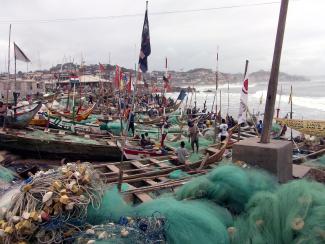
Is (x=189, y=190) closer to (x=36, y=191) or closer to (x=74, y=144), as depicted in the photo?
(x=36, y=191)

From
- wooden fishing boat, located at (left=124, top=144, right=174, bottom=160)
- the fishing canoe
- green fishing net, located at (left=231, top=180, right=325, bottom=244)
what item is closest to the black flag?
green fishing net, located at (left=231, top=180, right=325, bottom=244)

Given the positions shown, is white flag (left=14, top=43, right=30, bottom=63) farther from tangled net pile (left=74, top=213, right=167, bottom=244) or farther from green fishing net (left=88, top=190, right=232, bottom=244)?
tangled net pile (left=74, top=213, right=167, bottom=244)

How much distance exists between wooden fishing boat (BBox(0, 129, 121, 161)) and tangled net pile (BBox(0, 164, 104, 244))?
11496 millimetres

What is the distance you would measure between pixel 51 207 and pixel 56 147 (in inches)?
497

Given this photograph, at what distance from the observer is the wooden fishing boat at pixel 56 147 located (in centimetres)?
1568

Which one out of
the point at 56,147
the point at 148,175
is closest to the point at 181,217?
the point at 148,175

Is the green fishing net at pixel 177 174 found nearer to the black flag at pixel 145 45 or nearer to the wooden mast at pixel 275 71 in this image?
the black flag at pixel 145 45

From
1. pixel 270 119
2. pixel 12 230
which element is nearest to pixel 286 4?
pixel 270 119

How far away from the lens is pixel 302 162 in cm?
1012

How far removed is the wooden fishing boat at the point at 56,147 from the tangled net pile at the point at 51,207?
37.7 ft

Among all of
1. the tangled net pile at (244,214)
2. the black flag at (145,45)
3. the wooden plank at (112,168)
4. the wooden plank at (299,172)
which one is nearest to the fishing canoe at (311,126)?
the wooden plank at (299,172)

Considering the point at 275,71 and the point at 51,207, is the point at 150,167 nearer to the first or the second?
the point at 275,71

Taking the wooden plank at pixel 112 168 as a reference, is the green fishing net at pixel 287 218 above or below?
above

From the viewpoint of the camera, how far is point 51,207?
149 inches
